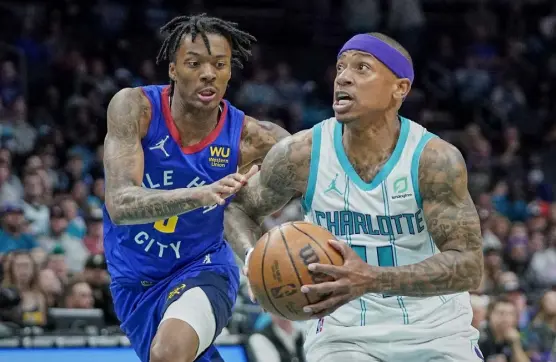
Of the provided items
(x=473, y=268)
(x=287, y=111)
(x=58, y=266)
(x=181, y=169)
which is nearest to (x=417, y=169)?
(x=473, y=268)

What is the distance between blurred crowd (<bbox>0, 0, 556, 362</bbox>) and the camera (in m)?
9.11

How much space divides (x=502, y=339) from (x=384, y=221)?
489 cm

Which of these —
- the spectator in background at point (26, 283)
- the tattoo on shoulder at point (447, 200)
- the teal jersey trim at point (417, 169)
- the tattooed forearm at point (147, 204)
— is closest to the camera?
the tattoo on shoulder at point (447, 200)

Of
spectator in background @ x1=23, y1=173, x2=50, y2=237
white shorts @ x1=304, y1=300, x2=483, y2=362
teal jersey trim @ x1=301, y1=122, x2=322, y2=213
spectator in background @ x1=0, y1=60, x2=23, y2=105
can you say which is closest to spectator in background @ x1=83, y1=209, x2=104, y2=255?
spectator in background @ x1=23, y1=173, x2=50, y2=237

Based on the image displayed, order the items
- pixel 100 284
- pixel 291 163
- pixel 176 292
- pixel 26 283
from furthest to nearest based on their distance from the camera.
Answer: pixel 100 284
pixel 26 283
pixel 176 292
pixel 291 163

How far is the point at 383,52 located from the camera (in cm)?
469

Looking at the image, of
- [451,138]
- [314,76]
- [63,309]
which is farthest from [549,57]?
[63,309]

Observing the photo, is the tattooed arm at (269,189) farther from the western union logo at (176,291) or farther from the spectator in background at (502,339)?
the spectator in background at (502,339)

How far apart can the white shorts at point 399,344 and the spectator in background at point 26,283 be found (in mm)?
4470

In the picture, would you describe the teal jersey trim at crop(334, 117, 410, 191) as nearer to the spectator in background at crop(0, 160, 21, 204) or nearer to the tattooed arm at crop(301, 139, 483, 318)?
the tattooed arm at crop(301, 139, 483, 318)

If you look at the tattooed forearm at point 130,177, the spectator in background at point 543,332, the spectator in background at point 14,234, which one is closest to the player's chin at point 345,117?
the tattooed forearm at point 130,177

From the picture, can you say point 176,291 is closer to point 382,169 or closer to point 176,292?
point 176,292

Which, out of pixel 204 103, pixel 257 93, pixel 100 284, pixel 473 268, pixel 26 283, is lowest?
pixel 100 284

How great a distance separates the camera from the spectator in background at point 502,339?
9.05 m
